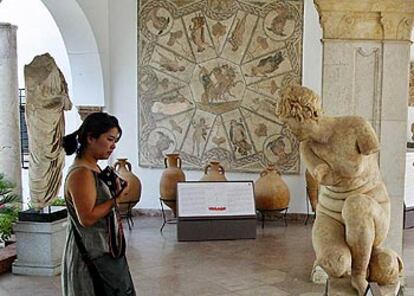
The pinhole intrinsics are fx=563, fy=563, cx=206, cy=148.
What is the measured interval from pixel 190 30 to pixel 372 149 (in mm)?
5565

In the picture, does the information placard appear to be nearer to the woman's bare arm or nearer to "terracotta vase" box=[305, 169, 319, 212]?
"terracotta vase" box=[305, 169, 319, 212]

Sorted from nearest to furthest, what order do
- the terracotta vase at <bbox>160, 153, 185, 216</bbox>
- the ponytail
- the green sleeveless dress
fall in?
1. the green sleeveless dress
2. the ponytail
3. the terracotta vase at <bbox>160, 153, 185, 216</bbox>

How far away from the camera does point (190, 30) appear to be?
7586 millimetres

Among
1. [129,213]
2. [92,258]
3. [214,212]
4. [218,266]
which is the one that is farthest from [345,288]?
[129,213]

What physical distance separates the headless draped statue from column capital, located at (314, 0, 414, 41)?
2469mm

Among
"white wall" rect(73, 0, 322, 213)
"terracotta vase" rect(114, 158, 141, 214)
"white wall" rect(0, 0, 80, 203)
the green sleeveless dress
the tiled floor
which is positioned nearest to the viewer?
the green sleeveless dress

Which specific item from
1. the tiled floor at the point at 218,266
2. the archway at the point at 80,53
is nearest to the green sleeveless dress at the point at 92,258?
the tiled floor at the point at 218,266

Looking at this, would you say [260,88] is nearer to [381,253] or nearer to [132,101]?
[132,101]

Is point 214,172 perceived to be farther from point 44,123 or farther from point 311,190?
point 44,123

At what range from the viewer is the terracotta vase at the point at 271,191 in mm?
6922

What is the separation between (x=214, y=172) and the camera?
6.95m

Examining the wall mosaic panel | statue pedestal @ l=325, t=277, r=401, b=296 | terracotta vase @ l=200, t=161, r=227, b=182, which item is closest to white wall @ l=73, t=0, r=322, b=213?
the wall mosaic panel

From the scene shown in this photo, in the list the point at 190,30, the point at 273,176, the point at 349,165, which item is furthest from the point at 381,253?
the point at 190,30

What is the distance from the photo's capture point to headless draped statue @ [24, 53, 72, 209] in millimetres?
5082
